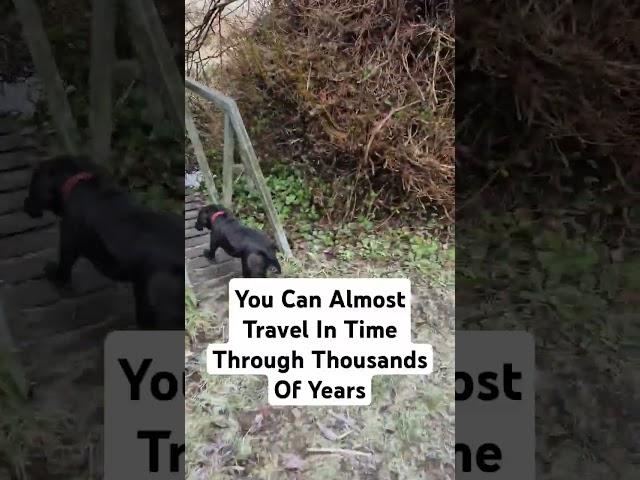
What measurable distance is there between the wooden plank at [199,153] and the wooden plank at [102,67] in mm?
151

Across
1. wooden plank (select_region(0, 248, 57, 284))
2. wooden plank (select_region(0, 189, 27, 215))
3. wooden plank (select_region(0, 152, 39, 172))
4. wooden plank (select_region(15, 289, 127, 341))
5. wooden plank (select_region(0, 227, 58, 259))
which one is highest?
wooden plank (select_region(0, 152, 39, 172))

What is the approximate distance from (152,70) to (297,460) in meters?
0.75

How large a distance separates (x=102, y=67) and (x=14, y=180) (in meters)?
0.26

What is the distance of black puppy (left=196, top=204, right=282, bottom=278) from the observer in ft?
4.00

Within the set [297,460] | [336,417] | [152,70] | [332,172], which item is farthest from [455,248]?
[152,70]

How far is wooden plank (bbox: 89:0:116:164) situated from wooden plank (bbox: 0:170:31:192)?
15cm

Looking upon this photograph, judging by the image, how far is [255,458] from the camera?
125 centimetres

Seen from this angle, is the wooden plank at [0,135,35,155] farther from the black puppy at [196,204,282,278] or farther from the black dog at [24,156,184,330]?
the black puppy at [196,204,282,278]

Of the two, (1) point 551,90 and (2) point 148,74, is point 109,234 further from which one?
(1) point 551,90

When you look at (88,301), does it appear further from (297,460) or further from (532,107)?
(532,107)

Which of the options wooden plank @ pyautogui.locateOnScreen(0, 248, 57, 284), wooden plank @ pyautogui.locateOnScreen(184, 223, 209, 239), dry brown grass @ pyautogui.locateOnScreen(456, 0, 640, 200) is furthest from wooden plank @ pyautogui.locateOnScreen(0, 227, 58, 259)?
dry brown grass @ pyautogui.locateOnScreen(456, 0, 640, 200)

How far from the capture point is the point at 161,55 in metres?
1.24

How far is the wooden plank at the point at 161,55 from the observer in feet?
4.04

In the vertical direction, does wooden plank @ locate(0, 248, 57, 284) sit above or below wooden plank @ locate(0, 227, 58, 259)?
below
